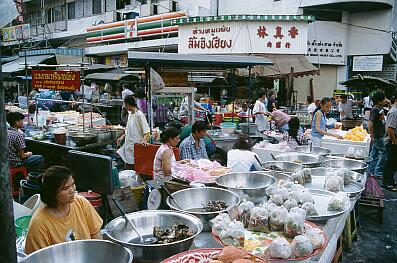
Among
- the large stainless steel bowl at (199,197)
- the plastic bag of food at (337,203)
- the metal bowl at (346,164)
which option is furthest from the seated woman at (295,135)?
the large stainless steel bowl at (199,197)

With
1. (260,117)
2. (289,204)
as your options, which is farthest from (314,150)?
(260,117)

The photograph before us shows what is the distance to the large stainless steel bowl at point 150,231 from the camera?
2.08 meters

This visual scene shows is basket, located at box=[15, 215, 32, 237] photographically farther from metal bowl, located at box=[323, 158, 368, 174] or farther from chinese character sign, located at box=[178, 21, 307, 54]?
chinese character sign, located at box=[178, 21, 307, 54]

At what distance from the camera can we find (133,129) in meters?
6.04

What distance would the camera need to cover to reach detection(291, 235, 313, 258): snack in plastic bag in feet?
7.09

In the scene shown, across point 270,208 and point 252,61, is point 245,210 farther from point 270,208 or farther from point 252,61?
point 252,61

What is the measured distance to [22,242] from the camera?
2.63m

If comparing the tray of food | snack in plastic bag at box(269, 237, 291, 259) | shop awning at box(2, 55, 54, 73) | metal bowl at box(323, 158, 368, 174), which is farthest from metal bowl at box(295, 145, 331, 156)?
shop awning at box(2, 55, 54, 73)

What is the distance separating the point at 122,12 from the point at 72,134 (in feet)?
58.0

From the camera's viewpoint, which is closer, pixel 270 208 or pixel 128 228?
pixel 128 228

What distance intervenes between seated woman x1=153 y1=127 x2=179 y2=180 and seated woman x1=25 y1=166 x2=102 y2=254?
176 centimetres

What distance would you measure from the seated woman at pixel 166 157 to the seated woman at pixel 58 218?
5.79 ft

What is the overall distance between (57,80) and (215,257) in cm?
557

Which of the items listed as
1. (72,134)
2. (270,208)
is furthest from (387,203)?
(72,134)
